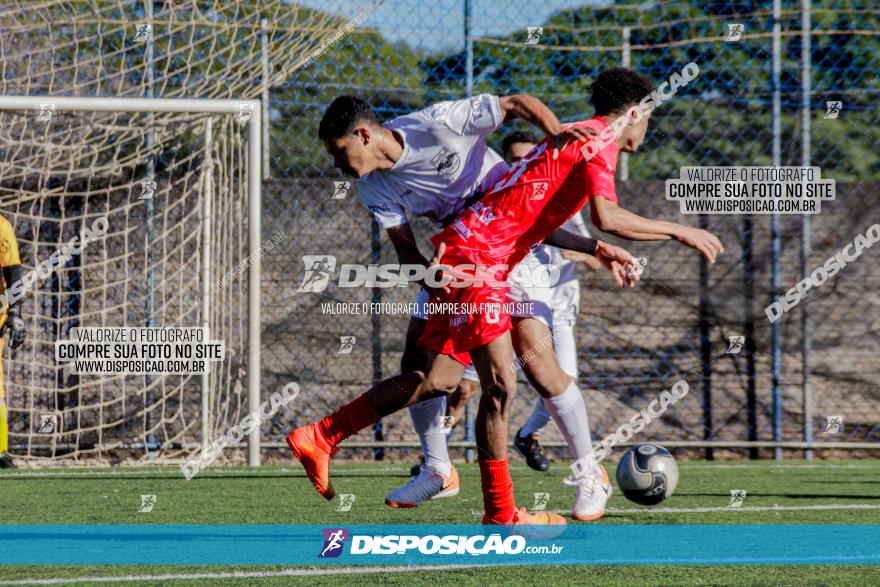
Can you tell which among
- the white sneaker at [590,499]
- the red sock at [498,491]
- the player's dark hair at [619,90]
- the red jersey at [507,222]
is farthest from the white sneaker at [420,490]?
the player's dark hair at [619,90]

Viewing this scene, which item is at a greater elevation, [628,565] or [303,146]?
[303,146]

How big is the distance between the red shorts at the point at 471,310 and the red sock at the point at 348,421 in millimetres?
485

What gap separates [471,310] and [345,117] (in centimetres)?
108

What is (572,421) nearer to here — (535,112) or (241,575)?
(535,112)

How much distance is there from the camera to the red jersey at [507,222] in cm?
401

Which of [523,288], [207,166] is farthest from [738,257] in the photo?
[207,166]

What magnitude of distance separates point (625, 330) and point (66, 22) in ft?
15.1

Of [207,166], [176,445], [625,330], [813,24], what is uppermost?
[813,24]

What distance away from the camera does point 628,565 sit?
361 centimetres

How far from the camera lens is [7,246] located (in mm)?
7227

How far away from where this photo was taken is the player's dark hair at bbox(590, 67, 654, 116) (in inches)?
183

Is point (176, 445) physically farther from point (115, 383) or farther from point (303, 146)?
point (303, 146)

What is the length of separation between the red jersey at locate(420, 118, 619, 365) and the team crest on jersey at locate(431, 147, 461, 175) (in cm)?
38

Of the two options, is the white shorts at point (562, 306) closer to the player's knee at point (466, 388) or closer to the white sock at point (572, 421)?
the player's knee at point (466, 388)
